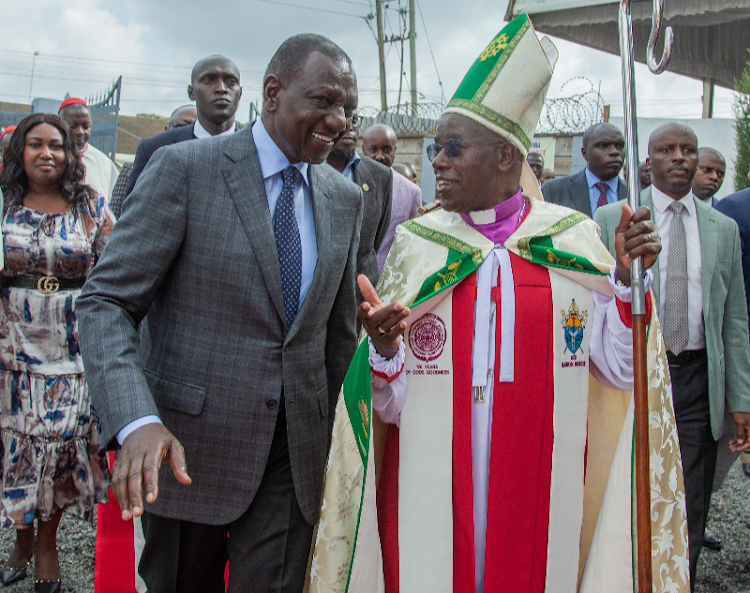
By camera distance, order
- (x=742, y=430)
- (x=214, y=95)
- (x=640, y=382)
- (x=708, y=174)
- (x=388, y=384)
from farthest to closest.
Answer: (x=708, y=174) → (x=214, y=95) → (x=742, y=430) → (x=388, y=384) → (x=640, y=382)

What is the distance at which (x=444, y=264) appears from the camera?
8.45 feet

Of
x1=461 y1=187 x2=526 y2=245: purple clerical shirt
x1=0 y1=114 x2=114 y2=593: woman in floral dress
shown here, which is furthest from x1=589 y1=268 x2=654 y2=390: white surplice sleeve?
x1=0 y1=114 x2=114 y2=593: woman in floral dress

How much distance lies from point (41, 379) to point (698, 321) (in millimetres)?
3569

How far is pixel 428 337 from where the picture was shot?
8.45ft

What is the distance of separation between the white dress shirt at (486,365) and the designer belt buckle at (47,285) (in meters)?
2.41

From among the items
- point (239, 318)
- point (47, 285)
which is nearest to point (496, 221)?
point (239, 318)

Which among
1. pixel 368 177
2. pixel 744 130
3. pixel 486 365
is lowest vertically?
pixel 486 365

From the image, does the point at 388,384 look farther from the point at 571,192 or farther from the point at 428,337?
the point at 571,192

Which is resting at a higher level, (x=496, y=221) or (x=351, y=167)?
(x=351, y=167)

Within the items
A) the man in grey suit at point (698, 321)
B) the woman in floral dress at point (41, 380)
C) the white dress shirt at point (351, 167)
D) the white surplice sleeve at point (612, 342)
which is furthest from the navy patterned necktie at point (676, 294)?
the woman in floral dress at point (41, 380)

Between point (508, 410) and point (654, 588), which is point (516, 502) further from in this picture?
point (654, 588)

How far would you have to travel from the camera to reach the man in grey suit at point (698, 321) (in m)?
3.94

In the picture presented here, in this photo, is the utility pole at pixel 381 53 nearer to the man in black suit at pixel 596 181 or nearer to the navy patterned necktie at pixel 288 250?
the man in black suit at pixel 596 181

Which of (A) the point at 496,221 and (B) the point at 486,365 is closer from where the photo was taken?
(B) the point at 486,365
